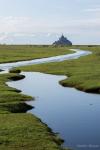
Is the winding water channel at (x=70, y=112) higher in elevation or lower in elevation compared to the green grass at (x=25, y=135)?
lower

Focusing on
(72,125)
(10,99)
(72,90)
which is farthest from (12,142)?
(72,90)

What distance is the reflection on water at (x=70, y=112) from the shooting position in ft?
99.3

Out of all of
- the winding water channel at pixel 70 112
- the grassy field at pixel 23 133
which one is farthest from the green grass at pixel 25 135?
the winding water channel at pixel 70 112

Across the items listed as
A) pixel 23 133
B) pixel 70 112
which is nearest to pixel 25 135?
pixel 23 133

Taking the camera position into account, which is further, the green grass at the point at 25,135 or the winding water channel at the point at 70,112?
the winding water channel at the point at 70,112

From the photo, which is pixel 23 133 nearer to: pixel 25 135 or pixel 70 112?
pixel 25 135

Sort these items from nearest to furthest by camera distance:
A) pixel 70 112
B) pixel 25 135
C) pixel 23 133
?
1. pixel 25 135
2. pixel 23 133
3. pixel 70 112

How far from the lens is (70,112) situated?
134 ft

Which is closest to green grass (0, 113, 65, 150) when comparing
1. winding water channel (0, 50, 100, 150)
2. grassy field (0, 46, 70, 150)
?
grassy field (0, 46, 70, 150)

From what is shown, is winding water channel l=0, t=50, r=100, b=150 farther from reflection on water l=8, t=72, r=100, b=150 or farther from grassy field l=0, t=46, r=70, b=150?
grassy field l=0, t=46, r=70, b=150

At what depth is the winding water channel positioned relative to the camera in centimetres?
3025

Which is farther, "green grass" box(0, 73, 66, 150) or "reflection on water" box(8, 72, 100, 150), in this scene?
"reflection on water" box(8, 72, 100, 150)

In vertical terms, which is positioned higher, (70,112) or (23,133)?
(23,133)

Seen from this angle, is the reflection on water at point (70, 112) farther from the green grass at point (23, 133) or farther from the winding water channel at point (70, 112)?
the green grass at point (23, 133)
